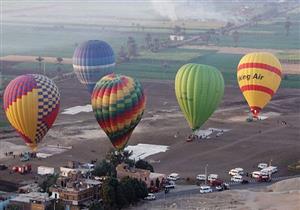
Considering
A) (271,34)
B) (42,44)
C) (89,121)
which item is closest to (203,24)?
(271,34)

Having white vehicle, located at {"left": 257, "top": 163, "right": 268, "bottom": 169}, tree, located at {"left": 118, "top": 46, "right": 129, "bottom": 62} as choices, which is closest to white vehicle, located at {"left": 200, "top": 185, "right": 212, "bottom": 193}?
white vehicle, located at {"left": 257, "top": 163, "right": 268, "bottom": 169}

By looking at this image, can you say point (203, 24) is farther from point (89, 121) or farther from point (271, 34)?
point (89, 121)

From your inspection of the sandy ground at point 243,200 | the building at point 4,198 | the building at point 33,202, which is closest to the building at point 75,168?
the building at point 4,198

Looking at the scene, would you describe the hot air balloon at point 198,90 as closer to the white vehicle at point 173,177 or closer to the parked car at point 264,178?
the white vehicle at point 173,177

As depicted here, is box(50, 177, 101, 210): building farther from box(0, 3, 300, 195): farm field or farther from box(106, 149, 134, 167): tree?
box(0, 3, 300, 195): farm field

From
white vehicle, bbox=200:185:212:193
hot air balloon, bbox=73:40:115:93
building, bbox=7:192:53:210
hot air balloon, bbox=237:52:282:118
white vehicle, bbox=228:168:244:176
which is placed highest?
hot air balloon, bbox=73:40:115:93

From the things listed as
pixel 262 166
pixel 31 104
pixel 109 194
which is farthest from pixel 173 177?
pixel 31 104
